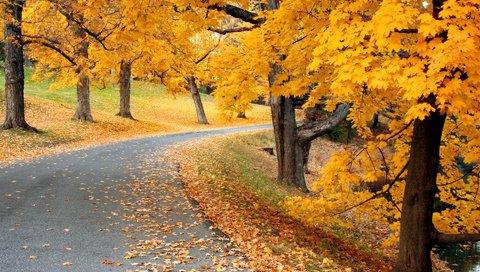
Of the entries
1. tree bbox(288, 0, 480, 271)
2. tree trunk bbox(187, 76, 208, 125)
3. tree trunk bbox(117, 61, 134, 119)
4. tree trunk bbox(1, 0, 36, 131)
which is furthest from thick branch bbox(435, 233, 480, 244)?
tree trunk bbox(187, 76, 208, 125)

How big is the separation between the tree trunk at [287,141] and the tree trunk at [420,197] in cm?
754

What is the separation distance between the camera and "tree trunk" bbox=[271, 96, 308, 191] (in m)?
15.1

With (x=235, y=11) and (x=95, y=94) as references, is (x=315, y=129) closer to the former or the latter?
(x=235, y=11)

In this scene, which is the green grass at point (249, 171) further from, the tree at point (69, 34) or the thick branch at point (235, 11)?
the tree at point (69, 34)

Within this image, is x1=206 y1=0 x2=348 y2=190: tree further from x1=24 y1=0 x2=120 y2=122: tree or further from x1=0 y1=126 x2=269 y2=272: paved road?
x1=24 y1=0 x2=120 y2=122: tree

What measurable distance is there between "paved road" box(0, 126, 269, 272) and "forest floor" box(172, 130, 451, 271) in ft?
1.73

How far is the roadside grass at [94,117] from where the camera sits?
1808 cm

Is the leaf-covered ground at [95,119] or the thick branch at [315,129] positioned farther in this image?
the leaf-covered ground at [95,119]

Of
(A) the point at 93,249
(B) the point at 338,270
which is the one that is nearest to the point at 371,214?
(B) the point at 338,270

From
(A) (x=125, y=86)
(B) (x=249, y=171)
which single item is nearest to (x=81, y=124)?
(A) (x=125, y=86)

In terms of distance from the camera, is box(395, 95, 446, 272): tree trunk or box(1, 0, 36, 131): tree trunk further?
box(1, 0, 36, 131): tree trunk

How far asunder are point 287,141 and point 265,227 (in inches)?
244

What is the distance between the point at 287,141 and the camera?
50.2ft

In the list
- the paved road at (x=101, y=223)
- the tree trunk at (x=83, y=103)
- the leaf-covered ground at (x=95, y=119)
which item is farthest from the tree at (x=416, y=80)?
the tree trunk at (x=83, y=103)
